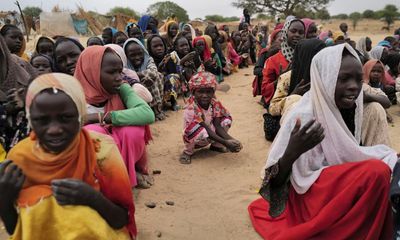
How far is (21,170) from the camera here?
1.95m

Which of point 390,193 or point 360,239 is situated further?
point 360,239

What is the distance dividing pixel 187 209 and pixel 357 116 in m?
1.68

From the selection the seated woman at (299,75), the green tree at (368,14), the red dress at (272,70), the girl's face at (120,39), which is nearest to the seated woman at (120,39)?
the girl's face at (120,39)

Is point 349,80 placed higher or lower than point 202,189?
higher

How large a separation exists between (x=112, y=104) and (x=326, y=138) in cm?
191

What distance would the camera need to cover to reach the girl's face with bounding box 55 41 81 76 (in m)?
4.01

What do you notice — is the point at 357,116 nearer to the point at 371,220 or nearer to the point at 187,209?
the point at 371,220

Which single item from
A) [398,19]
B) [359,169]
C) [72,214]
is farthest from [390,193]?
[398,19]

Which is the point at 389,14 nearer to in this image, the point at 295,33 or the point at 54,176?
the point at 295,33

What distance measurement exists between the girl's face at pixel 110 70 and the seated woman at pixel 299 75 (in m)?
1.62

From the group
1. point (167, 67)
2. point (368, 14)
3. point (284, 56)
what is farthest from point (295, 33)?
point (368, 14)

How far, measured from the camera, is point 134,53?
5641mm

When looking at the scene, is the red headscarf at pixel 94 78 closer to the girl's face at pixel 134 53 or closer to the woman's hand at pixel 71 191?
the woman's hand at pixel 71 191

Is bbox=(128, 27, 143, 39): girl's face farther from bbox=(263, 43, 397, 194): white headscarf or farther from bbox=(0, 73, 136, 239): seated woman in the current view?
bbox=(0, 73, 136, 239): seated woman
